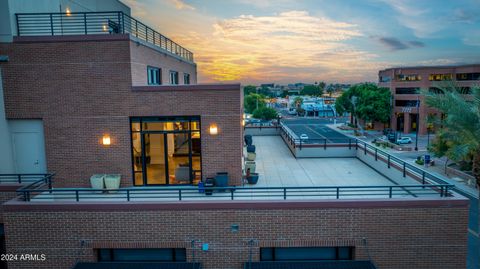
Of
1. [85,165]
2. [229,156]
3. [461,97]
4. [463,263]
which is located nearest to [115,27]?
[85,165]

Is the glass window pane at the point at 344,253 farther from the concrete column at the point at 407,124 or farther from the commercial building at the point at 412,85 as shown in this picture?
the concrete column at the point at 407,124

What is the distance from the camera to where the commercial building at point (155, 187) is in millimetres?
9734

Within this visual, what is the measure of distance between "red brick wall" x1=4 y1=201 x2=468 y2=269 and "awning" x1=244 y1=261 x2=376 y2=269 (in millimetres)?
401

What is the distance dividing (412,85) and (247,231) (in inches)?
2722

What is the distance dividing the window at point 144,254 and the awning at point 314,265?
226cm

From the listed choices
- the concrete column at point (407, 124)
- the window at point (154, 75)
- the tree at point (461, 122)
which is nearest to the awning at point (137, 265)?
the tree at point (461, 122)

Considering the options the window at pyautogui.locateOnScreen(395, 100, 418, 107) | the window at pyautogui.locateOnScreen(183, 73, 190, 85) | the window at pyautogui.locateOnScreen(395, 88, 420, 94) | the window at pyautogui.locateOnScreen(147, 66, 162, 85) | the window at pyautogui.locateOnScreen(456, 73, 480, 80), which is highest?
the window at pyautogui.locateOnScreen(456, 73, 480, 80)

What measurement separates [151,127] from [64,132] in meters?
3.51

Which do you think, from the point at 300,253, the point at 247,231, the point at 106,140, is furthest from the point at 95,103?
the point at 300,253

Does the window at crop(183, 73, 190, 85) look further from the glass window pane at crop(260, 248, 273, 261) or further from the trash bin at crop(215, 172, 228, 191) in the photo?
the glass window pane at crop(260, 248, 273, 261)

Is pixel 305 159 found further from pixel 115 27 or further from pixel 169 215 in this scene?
pixel 115 27

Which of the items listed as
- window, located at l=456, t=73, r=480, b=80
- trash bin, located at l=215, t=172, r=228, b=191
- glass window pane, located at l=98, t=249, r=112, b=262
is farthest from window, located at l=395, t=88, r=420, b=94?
glass window pane, located at l=98, t=249, r=112, b=262

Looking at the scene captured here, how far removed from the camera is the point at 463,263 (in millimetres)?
9789

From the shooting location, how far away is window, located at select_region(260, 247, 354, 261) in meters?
10.0
